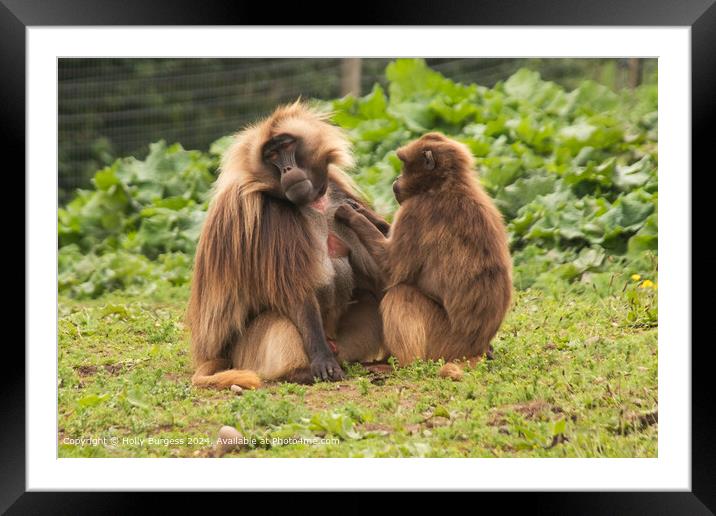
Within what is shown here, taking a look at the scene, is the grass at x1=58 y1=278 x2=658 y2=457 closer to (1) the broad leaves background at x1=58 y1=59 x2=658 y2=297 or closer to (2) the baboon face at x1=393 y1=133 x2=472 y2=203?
(2) the baboon face at x1=393 y1=133 x2=472 y2=203

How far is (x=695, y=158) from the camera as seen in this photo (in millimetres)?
6195

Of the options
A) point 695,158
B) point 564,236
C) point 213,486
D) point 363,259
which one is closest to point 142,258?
point 363,259

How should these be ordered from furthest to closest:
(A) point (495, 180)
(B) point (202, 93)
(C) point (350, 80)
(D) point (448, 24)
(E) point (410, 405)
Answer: (C) point (350, 80) < (B) point (202, 93) < (A) point (495, 180) < (E) point (410, 405) < (D) point (448, 24)

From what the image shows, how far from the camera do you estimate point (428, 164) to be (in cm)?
780

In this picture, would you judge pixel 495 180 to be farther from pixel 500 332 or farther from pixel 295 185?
pixel 295 185

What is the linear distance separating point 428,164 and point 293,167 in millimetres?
1072

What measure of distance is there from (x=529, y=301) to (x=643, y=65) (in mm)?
2740

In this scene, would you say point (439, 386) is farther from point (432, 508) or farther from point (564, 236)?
point (564, 236)

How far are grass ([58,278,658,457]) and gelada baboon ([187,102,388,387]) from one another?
27 centimetres

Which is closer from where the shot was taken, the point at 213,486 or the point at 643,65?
the point at 213,486

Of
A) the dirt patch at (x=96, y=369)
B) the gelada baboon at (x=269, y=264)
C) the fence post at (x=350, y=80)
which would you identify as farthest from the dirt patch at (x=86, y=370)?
the fence post at (x=350, y=80)

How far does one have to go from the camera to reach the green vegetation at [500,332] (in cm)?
651

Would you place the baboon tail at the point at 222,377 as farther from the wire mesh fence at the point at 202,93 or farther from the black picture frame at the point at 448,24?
the wire mesh fence at the point at 202,93

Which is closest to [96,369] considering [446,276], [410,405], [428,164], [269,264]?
[269,264]
